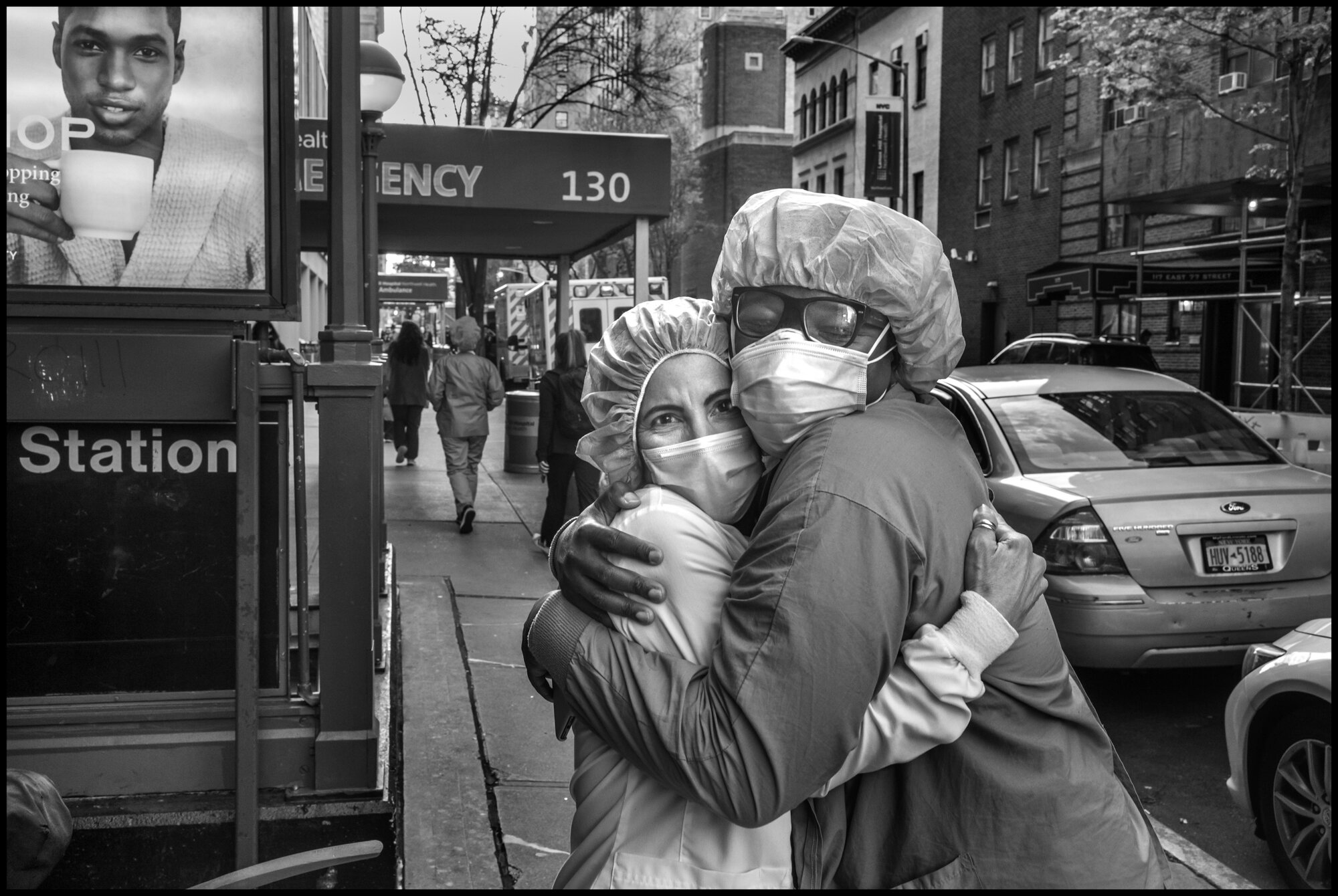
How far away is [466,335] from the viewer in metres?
12.2

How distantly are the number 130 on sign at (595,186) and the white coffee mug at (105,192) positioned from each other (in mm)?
6697

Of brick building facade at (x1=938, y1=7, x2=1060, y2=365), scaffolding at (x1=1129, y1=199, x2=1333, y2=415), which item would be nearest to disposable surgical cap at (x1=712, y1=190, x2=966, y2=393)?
scaffolding at (x1=1129, y1=199, x2=1333, y2=415)

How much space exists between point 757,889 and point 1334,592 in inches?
83.5

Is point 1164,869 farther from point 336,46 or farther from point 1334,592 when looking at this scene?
point 336,46

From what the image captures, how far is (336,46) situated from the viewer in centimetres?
473

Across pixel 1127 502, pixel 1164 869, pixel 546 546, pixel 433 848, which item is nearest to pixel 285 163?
pixel 433 848

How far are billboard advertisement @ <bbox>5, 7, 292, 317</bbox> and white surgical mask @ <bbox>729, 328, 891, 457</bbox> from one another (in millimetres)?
2920

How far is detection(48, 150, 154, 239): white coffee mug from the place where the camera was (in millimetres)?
4293

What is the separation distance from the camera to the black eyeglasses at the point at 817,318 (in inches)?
79.8

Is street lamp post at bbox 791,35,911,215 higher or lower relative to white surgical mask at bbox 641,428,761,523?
higher

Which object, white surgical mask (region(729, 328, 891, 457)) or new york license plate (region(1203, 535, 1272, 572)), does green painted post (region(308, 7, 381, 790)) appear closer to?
white surgical mask (region(729, 328, 891, 457))

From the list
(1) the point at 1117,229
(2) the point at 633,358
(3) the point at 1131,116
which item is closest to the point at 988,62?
(1) the point at 1117,229

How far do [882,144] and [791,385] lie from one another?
34.5 metres

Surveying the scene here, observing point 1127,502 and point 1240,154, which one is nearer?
point 1127,502
